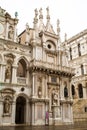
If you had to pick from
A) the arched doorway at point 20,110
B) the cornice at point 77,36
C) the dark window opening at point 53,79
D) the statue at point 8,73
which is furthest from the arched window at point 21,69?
the cornice at point 77,36

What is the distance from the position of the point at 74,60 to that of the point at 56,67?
12.9 m

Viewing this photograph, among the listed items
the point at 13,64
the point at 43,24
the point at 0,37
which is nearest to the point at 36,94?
the point at 13,64

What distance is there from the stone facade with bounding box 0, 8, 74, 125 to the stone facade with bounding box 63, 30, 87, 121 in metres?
7.96

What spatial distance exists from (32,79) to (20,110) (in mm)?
4330

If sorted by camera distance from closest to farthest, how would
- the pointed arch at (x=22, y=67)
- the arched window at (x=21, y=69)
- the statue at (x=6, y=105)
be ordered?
the statue at (x=6, y=105), the pointed arch at (x=22, y=67), the arched window at (x=21, y=69)

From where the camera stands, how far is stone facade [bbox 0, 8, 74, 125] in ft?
66.8

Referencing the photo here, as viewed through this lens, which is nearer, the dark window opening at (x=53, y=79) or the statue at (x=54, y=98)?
the statue at (x=54, y=98)

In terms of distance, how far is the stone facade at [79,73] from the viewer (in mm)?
31966

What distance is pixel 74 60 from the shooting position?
3650 centimetres

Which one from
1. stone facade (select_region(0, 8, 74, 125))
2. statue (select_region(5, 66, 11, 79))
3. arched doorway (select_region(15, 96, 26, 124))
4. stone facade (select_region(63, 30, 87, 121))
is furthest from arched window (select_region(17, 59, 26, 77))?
stone facade (select_region(63, 30, 87, 121))

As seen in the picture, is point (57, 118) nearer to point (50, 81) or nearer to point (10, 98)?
point (50, 81)

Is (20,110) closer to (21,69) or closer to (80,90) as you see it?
(21,69)

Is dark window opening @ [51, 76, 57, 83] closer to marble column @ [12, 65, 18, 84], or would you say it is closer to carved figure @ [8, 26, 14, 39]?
marble column @ [12, 65, 18, 84]

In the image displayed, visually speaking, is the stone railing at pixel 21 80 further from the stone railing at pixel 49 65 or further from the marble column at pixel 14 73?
the stone railing at pixel 49 65
